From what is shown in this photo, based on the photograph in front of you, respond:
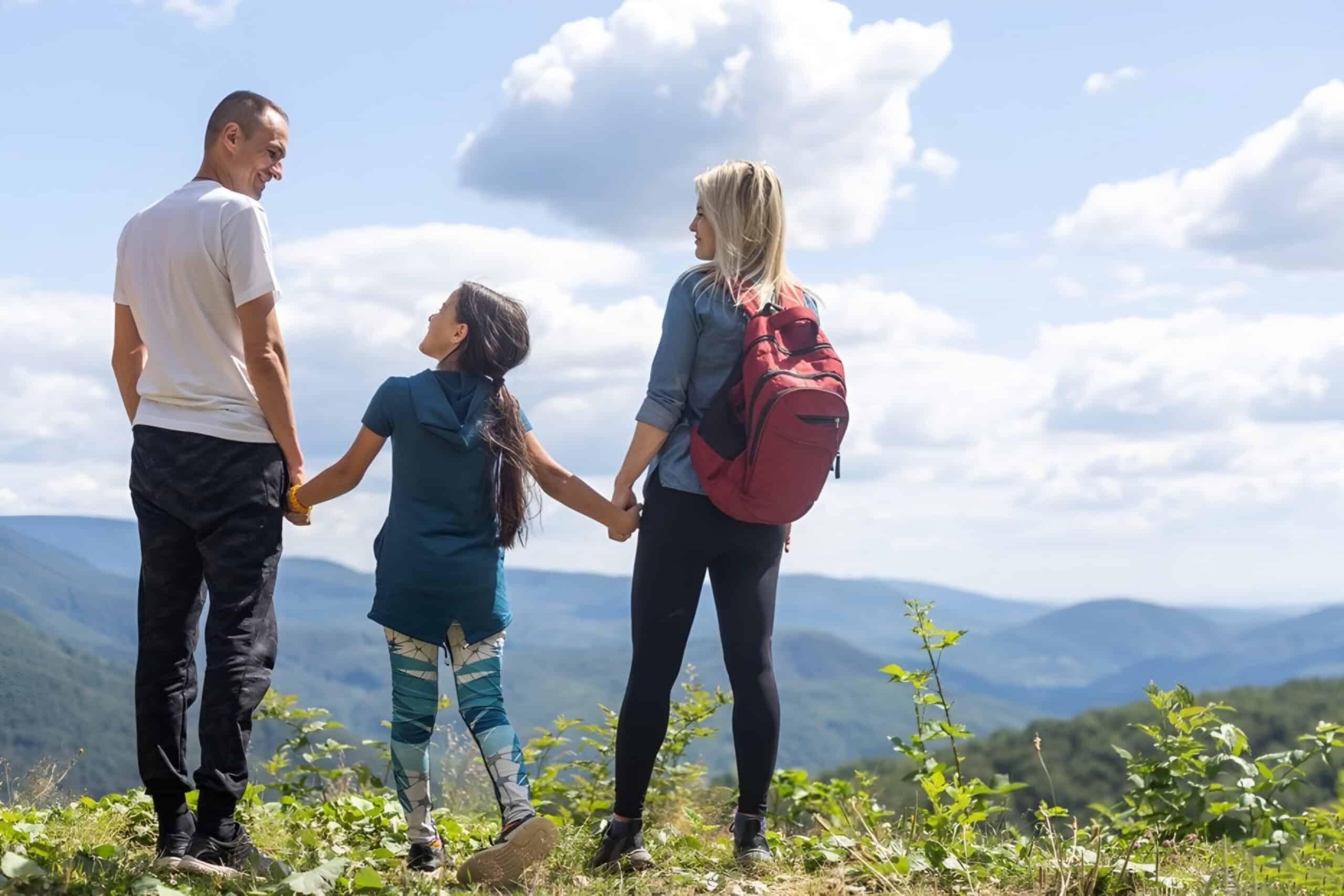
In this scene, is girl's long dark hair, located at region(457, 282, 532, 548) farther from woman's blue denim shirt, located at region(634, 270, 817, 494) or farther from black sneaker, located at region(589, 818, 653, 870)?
black sneaker, located at region(589, 818, 653, 870)

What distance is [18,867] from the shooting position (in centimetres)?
352

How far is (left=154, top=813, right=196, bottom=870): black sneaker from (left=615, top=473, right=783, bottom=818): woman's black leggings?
5.16 feet

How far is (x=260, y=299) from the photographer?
13.5 feet

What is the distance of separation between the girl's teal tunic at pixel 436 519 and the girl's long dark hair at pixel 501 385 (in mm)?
66

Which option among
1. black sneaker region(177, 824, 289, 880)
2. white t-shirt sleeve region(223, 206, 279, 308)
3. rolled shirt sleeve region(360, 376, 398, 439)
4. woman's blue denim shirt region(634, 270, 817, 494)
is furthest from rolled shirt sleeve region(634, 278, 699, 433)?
black sneaker region(177, 824, 289, 880)

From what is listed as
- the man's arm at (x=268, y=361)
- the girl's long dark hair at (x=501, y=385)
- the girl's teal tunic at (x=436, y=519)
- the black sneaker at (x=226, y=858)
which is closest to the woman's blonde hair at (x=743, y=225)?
the girl's long dark hair at (x=501, y=385)

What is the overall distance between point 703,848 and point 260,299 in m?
2.78

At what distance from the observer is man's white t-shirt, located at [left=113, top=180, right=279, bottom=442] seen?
4137mm

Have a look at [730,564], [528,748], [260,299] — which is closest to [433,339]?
[260,299]

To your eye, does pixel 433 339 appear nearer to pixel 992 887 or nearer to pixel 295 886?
pixel 295 886

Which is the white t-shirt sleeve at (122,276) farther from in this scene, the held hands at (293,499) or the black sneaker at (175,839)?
the black sneaker at (175,839)

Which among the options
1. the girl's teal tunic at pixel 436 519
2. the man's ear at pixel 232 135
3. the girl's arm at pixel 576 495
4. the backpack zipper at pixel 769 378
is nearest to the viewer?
the backpack zipper at pixel 769 378

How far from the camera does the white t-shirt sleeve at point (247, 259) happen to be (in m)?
4.12

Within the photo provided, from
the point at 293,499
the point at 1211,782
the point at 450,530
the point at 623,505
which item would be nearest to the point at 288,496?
the point at 293,499
